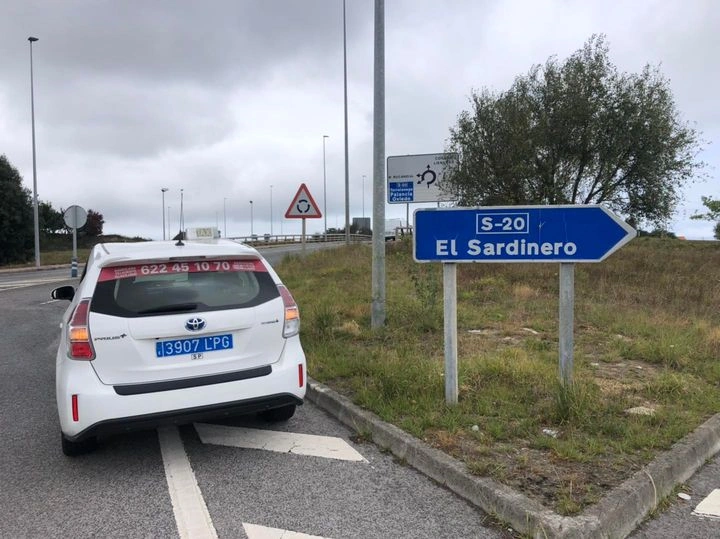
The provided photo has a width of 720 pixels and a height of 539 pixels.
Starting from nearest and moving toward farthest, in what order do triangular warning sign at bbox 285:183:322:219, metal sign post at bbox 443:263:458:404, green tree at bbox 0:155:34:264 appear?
metal sign post at bbox 443:263:458:404, triangular warning sign at bbox 285:183:322:219, green tree at bbox 0:155:34:264

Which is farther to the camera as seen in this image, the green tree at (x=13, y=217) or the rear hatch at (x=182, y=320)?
the green tree at (x=13, y=217)

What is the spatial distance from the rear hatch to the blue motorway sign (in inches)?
58.7

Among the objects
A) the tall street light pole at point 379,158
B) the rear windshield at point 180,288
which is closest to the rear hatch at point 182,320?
the rear windshield at point 180,288

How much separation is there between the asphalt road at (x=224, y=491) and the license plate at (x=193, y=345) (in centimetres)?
84

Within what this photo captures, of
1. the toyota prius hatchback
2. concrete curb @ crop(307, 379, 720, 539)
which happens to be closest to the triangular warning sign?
the toyota prius hatchback

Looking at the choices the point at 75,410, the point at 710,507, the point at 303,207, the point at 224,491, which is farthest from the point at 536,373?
the point at 303,207

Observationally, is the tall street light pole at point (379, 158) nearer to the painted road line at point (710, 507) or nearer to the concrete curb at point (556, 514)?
the concrete curb at point (556, 514)

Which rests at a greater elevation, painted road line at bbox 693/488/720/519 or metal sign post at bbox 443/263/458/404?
metal sign post at bbox 443/263/458/404

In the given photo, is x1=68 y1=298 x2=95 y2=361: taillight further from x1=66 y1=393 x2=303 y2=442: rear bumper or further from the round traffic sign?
the round traffic sign

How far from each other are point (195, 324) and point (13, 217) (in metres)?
40.6

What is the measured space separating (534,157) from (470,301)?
10214 millimetres

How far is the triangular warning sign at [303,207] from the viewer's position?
1547cm

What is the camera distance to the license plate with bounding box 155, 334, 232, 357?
12.7 ft

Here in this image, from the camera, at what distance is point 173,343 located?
12.8 feet
